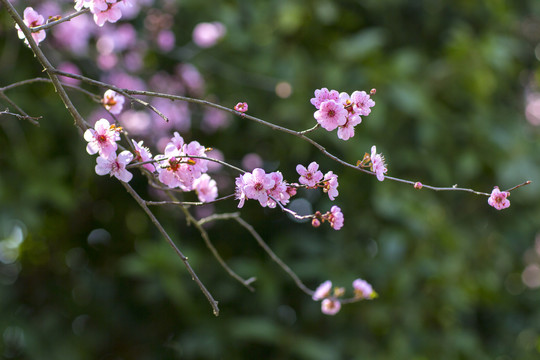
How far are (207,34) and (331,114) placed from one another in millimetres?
1730

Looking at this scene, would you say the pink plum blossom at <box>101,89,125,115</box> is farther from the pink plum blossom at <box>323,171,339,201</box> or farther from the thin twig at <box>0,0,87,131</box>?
the pink plum blossom at <box>323,171,339,201</box>

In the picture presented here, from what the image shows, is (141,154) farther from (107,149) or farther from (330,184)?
(330,184)

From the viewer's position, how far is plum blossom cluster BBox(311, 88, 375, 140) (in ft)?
2.59

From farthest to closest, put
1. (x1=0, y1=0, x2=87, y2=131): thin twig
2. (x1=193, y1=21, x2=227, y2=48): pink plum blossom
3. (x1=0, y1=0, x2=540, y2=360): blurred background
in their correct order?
(x1=193, y1=21, x2=227, y2=48): pink plum blossom → (x1=0, y1=0, x2=540, y2=360): blurred background → (x1=0, y1=0, x2=87, y2=131): thin twig

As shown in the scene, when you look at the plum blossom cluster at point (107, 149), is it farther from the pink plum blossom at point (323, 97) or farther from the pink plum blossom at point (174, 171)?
the pink plum blossom at point (323, 97)

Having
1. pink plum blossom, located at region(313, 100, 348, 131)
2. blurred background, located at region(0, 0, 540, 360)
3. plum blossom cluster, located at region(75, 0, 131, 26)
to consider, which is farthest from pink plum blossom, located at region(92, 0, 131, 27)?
blurred background, located at region(0, 0, 540, 360)

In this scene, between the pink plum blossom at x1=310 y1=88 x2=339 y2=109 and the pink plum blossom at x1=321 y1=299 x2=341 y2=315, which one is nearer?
the pink plum blossom at x1=310 y1=88 x2=339 y2=109

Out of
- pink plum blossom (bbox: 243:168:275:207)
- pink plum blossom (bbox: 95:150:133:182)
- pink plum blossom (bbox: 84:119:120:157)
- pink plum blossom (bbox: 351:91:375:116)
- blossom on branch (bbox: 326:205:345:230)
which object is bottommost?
pink plum blossom (bbox: 95:150:133:182)

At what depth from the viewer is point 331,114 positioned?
796mm

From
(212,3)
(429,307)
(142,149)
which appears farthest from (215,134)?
(142,149)

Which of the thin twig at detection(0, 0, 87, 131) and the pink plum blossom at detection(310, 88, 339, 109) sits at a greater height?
the pink plum blossom at detection(310, 88, 339, 109)

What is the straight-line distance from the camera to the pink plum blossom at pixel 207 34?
2.35 meters

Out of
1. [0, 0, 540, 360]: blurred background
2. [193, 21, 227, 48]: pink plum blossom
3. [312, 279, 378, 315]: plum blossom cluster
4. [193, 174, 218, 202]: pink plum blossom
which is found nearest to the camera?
[193, 174, 218, 202]: pink plum blossom

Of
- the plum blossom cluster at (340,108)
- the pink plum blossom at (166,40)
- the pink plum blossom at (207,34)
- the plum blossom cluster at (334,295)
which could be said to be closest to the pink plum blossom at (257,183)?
the plum blossom cluster at (340,108)
